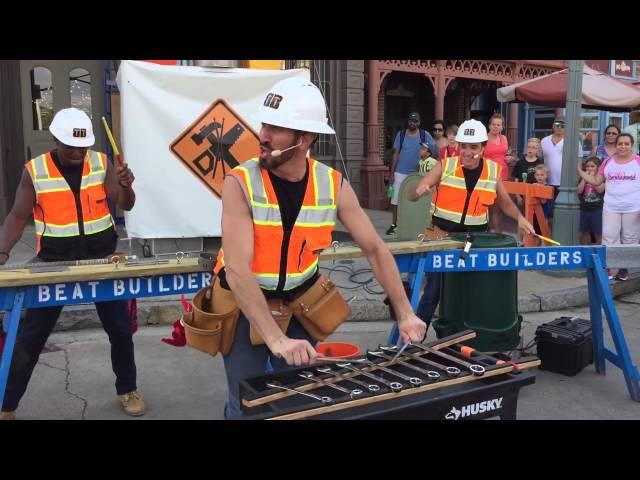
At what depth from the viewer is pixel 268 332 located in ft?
8.12

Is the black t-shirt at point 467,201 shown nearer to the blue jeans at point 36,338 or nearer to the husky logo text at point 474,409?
the blue jeans at point 36,338

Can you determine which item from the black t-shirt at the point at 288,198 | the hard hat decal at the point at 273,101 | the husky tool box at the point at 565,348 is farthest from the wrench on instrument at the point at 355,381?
the husky tool box at the point at 565,348

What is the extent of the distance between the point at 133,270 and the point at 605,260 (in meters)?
3.18

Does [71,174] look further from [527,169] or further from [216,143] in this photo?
[527,169]

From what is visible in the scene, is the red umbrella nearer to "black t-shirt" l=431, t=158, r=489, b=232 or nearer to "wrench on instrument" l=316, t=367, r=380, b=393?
"black t-shirt" l=431, t=158, r=489, b=232

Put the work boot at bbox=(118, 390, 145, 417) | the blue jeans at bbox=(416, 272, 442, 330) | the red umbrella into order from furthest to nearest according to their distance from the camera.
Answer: the red umbrella → the blue jeans at bbox=(416, 272, 442, 330) → the work boot at bbox=(118, 390, 145, 417)

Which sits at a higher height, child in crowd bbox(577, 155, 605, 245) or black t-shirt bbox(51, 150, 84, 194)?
black t-shirt bbox(51, 150, 84, 194)


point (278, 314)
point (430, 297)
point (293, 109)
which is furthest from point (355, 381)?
point (430, 297)

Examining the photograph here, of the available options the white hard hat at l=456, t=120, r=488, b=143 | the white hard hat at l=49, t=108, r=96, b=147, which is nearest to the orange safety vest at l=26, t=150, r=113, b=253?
the white hard hat at l=49, t=108, r=96, b=147

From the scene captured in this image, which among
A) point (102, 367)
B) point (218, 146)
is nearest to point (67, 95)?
point (218, 146)

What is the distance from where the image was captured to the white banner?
7254mm

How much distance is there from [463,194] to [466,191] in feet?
0.11

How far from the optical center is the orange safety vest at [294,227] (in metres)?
2.67

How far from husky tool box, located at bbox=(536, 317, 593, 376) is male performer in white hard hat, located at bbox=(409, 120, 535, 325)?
86cm
